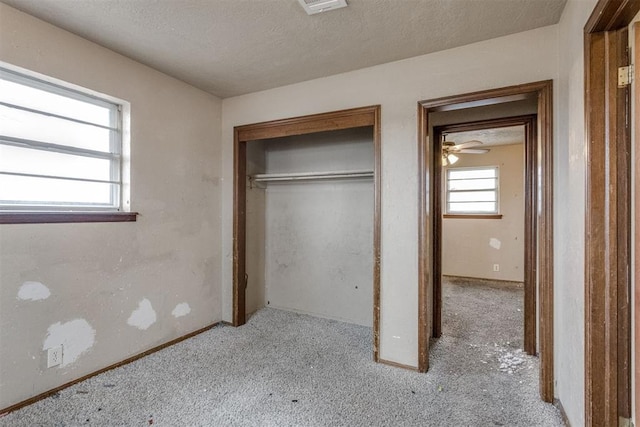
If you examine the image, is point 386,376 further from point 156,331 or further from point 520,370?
point 156,331

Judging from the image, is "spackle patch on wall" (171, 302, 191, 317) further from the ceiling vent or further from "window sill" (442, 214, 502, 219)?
"window sill" (442, 214, 502, 219)

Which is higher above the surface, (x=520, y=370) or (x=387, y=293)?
(x=387, y=293)

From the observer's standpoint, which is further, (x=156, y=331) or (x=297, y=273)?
(x=297, y=273)

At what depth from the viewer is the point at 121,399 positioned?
1893mm

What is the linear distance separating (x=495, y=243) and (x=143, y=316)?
5.34 meters

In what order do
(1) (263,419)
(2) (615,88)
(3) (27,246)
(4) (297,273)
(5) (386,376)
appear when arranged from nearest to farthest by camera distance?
1. (2) (615,88)
2. (1) (263,419)
3. (3) (27,246)
4. (5) (386,376)
5. (4) (297,273)

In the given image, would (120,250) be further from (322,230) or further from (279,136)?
(322,230)

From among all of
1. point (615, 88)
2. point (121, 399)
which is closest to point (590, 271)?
point (615, 88)

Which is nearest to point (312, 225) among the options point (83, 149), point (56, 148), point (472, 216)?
point (83, 149)

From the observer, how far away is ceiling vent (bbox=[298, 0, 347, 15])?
5.49ft

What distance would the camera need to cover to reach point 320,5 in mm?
1701

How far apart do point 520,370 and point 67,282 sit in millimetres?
3183

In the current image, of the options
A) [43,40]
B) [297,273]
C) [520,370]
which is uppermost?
[43,40]

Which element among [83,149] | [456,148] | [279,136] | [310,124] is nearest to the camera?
[83,149]
